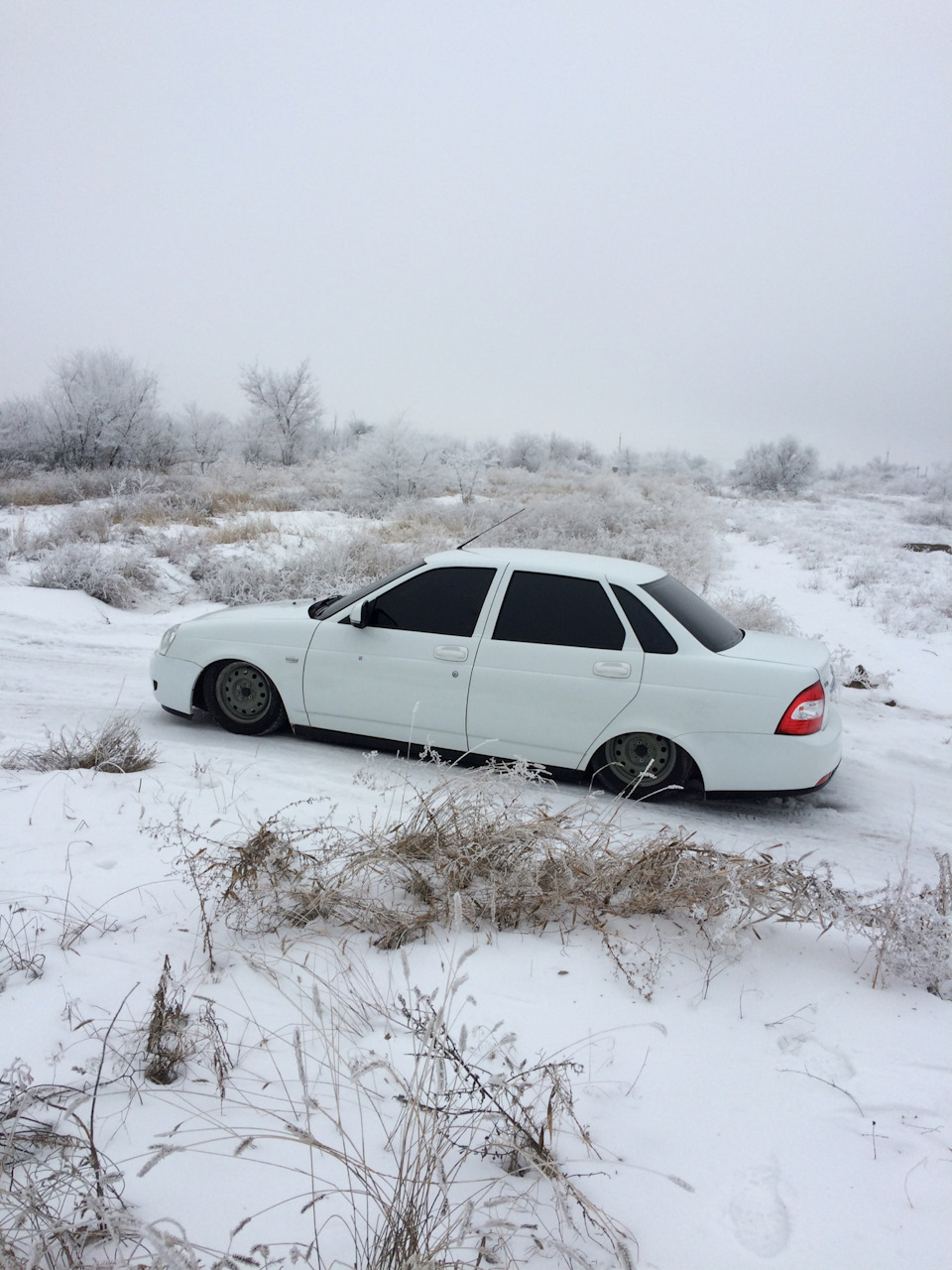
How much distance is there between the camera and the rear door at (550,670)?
4.64 meters

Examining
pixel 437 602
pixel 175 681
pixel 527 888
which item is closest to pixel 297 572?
pixel 175 681

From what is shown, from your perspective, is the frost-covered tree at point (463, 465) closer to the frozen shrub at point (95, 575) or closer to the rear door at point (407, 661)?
the frozen shrub at point (95, 575)

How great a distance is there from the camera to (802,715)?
4.36 metres

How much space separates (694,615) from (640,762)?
1.04m

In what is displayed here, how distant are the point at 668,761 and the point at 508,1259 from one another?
3242 millimetres

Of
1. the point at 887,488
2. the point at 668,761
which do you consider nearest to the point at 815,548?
the point at 668,761

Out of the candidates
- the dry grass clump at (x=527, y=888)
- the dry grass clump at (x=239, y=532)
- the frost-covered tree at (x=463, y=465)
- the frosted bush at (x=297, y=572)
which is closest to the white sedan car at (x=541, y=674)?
the dry grass clump at (x=527, y=888)

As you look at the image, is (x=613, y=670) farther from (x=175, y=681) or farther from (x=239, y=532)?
(x=239, y=532)

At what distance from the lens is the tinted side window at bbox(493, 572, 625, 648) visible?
187 inches

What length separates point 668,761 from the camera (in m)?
4.64

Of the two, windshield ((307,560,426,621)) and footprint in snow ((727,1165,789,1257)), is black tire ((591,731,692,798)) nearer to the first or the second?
windshield ((307,560,426,621))

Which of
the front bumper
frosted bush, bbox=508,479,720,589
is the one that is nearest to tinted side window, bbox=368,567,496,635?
the front bumper

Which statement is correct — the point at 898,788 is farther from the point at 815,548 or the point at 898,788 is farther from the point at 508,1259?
the point at 815,548

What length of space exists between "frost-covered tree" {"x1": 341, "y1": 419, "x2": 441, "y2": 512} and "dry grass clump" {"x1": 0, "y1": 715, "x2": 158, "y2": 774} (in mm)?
16059
